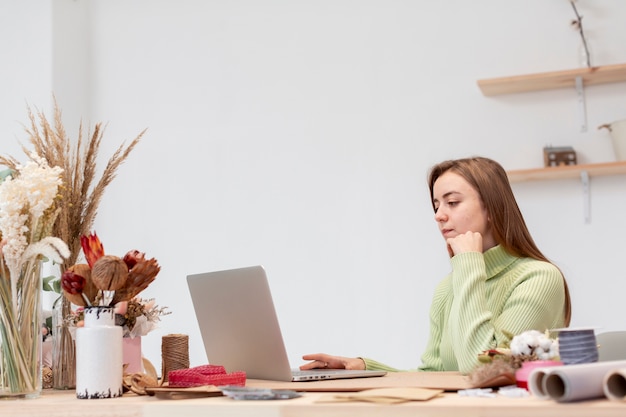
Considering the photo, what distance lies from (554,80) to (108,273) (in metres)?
2.35

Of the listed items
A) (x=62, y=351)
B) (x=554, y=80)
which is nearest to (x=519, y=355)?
(x=62, y=351)

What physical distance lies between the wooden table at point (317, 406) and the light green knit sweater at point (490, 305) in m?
0.30

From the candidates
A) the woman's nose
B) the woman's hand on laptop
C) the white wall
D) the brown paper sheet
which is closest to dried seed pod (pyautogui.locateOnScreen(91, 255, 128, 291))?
the brown paper sheet

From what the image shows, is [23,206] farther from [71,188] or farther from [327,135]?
[327,135]

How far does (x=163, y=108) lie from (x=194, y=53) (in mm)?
309

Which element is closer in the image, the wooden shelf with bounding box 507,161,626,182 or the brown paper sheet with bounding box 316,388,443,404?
the brown paper sheet with bounding box 316,388,443,404

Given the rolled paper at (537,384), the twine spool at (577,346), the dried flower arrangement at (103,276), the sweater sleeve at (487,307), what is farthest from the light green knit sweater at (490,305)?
the dried flower arrangement at (103,276)

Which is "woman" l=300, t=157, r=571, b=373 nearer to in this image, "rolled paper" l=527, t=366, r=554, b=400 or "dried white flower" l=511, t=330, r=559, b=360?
"dried white flower" l=511, t=330, r=559, b=360

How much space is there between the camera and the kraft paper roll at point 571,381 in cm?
108

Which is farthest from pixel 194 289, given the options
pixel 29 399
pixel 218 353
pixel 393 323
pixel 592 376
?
pixel 393 323

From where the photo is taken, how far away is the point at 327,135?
369 centimetres

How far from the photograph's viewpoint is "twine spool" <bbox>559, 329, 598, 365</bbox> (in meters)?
1.23

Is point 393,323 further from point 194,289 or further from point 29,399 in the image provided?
point 29,399

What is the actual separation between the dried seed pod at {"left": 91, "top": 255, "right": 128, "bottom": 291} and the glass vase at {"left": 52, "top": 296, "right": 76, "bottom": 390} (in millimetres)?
309
